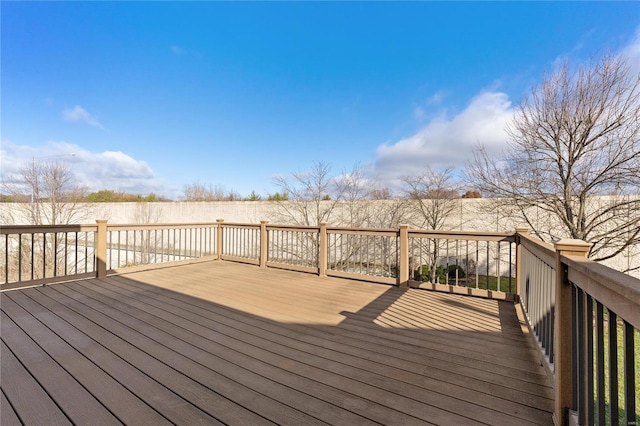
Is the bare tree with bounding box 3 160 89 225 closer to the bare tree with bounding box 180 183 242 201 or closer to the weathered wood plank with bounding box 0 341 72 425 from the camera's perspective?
the bare tree with bounding box 180 183 242 201

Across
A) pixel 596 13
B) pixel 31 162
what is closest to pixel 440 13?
pixel 596 13

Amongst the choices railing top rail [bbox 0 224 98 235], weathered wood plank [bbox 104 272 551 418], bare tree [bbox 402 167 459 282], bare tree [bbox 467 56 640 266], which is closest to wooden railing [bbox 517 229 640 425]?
weathered wood plank [bbox 104 272 551 418]

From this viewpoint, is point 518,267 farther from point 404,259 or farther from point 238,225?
point 238,225

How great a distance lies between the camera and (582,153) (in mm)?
5559

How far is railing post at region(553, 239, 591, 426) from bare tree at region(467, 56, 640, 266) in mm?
4843

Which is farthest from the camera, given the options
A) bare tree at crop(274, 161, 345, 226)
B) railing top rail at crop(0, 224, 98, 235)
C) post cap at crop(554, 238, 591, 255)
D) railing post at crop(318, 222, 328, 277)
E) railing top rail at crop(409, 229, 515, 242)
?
bare tree at crop(274, 161, 345, 226)

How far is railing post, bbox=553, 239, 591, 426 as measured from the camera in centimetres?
142

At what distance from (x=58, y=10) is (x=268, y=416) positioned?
10613 mm

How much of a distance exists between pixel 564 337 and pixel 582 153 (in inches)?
238

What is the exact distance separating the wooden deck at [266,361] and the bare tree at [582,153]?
13.0 ft

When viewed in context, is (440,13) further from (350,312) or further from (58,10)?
(58,10)

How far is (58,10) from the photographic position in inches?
280

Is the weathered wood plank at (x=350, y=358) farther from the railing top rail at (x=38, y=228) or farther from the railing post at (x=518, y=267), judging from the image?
the railing top rail at (x=38, y=228)

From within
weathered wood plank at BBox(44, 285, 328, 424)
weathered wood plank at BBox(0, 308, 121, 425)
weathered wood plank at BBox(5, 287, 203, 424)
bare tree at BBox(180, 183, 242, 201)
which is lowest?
weathered wood plank at BBox(44, 285, 328, 424)
